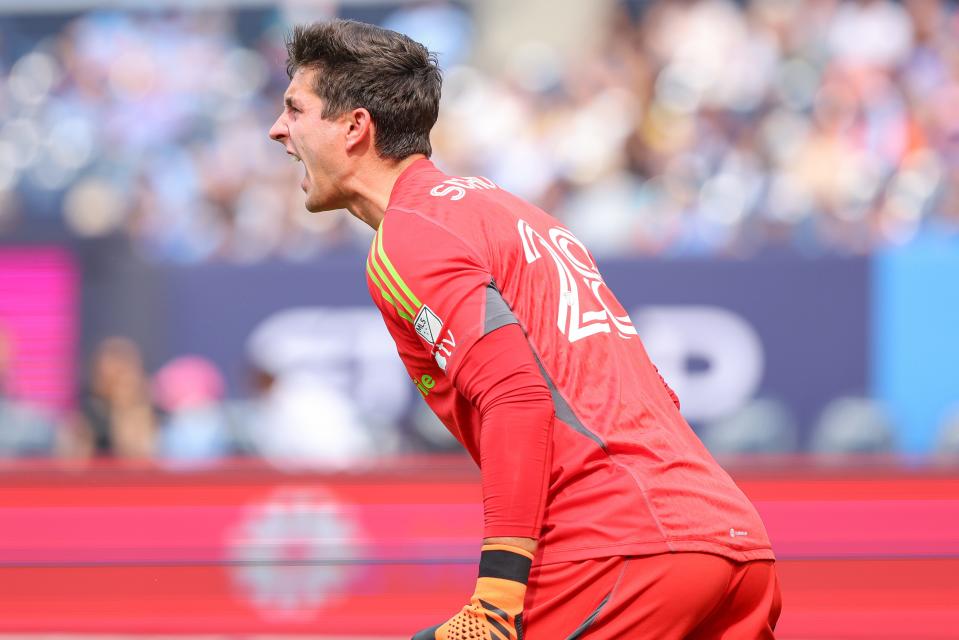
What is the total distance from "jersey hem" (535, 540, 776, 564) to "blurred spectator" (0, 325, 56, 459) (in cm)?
582

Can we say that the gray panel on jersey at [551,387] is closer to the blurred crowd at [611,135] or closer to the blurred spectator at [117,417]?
the blurred spectator at [117,417]

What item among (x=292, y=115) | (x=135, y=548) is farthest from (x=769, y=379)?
(x=292, y=115)

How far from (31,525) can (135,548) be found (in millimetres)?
387

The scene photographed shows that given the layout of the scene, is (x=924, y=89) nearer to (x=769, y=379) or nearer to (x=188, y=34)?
(x=769, y=379)

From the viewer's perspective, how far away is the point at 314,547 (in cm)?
483

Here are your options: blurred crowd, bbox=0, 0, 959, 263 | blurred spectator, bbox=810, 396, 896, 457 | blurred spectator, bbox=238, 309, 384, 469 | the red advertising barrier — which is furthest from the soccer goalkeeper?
blurred crowd, bbox=0, 0, 959, 263

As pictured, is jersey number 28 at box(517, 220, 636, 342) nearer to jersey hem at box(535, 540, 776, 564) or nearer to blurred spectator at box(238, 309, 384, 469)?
jersey hem at box(535, 540, 776, 564)

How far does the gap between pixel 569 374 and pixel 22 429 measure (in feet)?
19.7

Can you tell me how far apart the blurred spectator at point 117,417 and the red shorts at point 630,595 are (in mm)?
5702

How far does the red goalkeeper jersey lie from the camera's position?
219 cm

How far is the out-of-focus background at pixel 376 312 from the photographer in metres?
4.76

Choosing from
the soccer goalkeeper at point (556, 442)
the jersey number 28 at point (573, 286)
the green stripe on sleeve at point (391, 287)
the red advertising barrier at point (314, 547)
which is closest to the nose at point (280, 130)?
the soccer goalkeeper at point (556, 442)

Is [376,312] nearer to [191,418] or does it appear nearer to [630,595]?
[191,418]

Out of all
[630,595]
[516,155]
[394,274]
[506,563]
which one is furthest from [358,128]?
[516,155]
